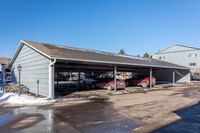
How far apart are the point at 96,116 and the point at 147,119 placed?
2.10m

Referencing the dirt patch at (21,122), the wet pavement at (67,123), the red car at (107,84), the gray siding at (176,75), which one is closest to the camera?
the wet pavement at (67,123)

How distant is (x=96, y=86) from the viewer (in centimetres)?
1667

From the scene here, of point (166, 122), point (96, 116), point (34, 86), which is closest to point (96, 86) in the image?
point (34, 86)

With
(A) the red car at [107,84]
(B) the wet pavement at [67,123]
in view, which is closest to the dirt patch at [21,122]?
(B) the wet pavement at [67,123]

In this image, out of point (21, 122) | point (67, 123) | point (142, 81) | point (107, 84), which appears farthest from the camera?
point (142, 81)

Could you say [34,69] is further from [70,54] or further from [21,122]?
[21,122]

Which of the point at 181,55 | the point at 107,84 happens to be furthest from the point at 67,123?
the point at 181,55

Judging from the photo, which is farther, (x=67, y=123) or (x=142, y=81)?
(x=142, y=81)

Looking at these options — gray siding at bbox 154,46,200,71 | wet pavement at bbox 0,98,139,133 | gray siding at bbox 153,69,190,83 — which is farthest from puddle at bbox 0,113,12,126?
gray siding at bbox 154,46,200,71

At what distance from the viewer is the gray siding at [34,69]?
1009 centimetres

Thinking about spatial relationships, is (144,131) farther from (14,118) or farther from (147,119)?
(14,118)

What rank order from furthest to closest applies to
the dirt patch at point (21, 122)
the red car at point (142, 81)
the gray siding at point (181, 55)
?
the gray siding at point (181, 55), the red car at point (142, 81), the dirt patch at point (21, 122)

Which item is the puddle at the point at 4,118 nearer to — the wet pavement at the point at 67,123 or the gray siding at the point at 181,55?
the wet pavement at the point at 67,123

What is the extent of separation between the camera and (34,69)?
11844 mm
